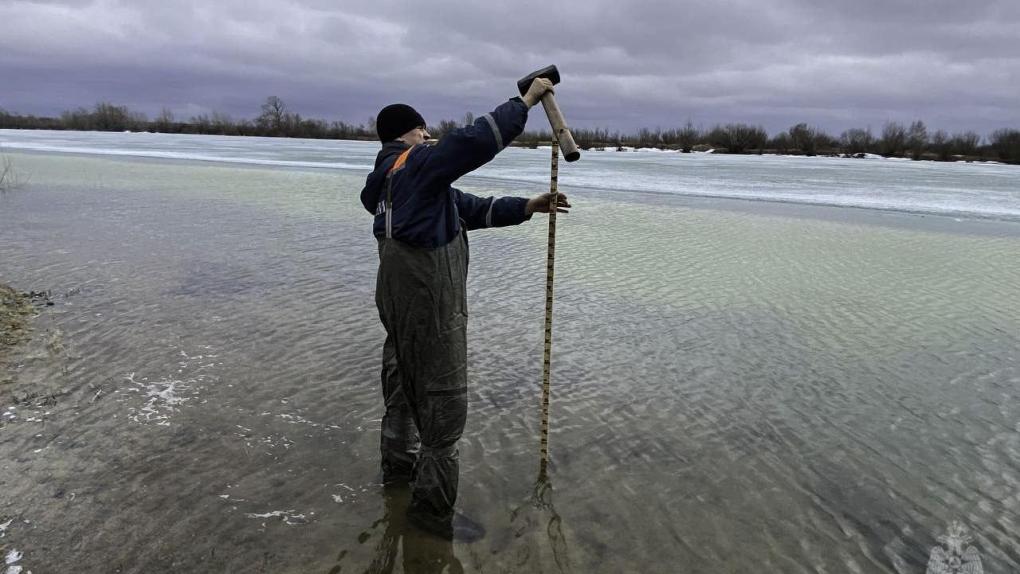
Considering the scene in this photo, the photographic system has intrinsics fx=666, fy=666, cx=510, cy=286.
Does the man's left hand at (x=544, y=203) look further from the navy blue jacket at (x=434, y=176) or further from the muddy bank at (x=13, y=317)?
the muddy bank at (x=13, y=317)

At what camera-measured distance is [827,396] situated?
227 inches

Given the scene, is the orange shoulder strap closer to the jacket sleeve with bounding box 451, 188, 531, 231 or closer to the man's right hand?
the jacket sleeve with bounding box 451, 188, 531, 231

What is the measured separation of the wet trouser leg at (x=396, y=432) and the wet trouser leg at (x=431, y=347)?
23 cm

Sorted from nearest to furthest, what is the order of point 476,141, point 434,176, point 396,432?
point 476,141 → point 434,176 → point 396,432

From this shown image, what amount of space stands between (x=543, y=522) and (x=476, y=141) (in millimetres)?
2207

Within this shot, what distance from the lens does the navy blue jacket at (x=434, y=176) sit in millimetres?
3121

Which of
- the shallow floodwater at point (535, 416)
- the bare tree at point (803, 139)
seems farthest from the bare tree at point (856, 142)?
the shallow floodwater at point (535, 416)

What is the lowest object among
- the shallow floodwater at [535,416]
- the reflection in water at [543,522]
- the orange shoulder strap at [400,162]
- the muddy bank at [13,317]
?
the reflection in water at [543,522]

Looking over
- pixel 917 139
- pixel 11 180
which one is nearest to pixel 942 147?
pixel 917 139

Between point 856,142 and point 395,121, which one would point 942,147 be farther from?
point 395,121

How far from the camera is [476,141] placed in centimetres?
310

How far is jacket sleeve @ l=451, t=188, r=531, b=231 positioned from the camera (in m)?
3.84

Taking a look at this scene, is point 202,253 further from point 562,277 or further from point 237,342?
point 562,277

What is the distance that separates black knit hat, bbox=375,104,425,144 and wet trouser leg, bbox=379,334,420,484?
125cm
